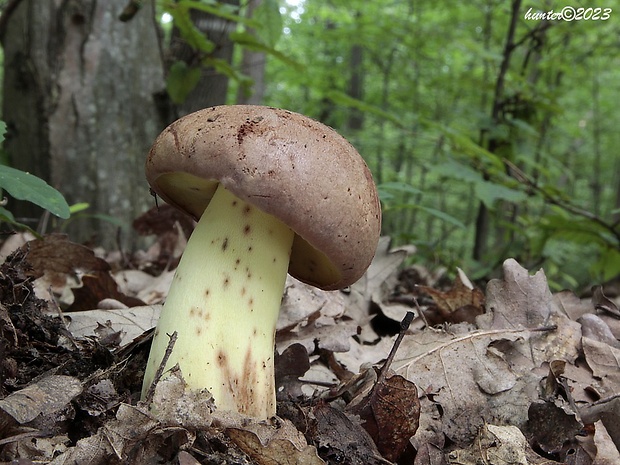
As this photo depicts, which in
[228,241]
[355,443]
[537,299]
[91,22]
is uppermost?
[91,22]

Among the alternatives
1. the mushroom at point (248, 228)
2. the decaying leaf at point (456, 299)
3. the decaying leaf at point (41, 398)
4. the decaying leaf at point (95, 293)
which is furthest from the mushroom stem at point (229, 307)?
the decaying leaf at point (456, 299)

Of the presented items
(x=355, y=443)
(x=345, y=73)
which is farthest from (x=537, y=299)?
(x=345, y=73)

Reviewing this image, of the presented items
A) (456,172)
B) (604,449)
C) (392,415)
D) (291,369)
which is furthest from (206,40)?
(604,449)

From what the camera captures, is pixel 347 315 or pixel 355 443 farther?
pixel 347 315

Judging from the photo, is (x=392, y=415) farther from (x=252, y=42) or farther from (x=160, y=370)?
(x=252, y=42)

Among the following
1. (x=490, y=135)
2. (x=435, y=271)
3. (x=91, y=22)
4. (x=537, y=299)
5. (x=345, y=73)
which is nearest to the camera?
(x=537, y=299)

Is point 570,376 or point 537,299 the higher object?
point 537,299

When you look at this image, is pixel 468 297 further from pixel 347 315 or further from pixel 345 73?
pixel 345 73
